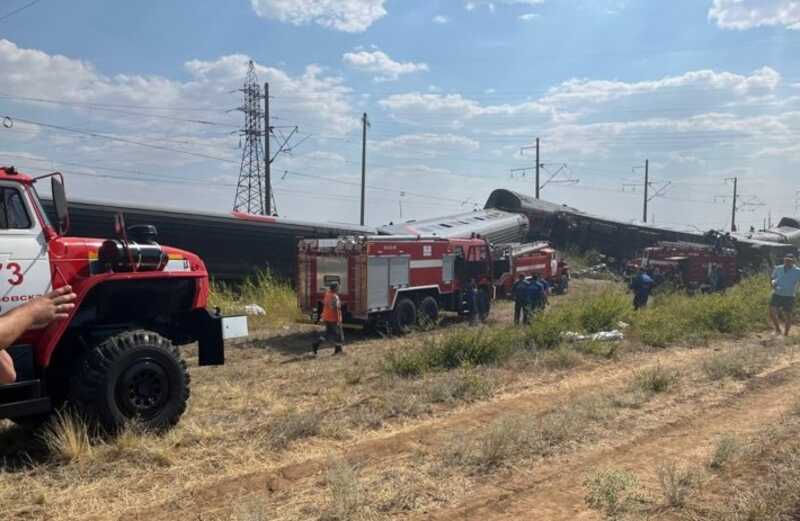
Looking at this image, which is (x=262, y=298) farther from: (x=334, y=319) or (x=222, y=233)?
(x=334, y=319)

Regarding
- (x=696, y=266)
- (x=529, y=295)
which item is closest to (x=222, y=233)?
(x=529, y=295)

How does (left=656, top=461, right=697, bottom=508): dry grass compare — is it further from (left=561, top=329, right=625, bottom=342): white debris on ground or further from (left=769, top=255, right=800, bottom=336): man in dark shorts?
(left=769, top=255, right=800, bottom=336): man in dark shorts

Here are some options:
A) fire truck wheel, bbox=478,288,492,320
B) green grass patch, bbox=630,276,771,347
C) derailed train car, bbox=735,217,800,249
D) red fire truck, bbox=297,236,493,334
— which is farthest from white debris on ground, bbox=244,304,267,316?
derailed train car, bbox=735,217,800,249

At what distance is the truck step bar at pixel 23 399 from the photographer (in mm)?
5840

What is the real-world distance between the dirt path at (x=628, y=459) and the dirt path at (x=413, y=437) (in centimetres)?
124

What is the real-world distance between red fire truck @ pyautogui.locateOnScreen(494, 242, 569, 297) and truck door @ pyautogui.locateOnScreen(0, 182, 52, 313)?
14.6 meters

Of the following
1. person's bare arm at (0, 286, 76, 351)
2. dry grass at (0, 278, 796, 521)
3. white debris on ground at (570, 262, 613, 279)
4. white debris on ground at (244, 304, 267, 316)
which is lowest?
white debris on ground at (570, 262, 613, 279)

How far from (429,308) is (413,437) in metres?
10.4

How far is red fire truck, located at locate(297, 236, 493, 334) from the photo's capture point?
15375 millimetres

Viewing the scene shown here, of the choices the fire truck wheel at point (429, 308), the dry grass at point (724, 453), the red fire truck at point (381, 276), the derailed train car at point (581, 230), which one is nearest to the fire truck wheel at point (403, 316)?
the red fire truck at point (381, 276)

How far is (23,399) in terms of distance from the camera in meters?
6.01

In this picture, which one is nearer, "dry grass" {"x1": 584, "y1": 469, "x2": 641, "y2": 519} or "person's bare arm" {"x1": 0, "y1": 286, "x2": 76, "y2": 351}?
"person's bare arm" {"x1": 0, "y1": 286, "x2": 76, "y2": 351}

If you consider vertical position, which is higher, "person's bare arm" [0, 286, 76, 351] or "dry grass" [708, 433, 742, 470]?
"person's bare arm" [0, 286, 76, 351]

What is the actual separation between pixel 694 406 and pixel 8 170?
25.0 ft
